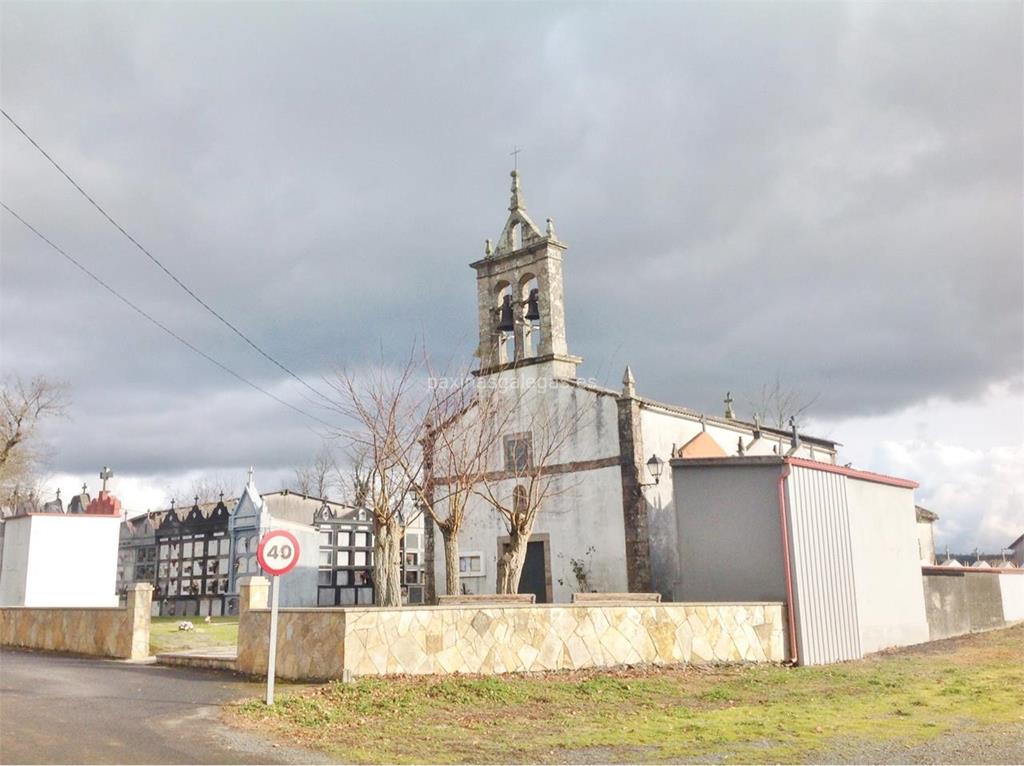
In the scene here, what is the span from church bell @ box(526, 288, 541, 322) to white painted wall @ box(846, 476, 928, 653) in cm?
979

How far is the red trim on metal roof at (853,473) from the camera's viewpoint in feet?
62.3

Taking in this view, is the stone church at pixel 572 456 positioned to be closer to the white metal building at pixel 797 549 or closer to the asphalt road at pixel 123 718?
the white metal building at pixel 797 549

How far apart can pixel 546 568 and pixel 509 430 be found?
4.14 m

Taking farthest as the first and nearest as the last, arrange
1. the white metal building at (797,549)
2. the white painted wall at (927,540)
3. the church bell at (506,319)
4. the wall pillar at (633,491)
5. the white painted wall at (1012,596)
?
the white painted wall at (927,540) → the white painted wall at (1012,596) → the church bell at (506,319) → the wall pillar at (633,491) → the white metal building at (797,549)

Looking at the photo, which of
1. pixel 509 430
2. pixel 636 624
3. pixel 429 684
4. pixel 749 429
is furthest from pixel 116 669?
pixel 749 429

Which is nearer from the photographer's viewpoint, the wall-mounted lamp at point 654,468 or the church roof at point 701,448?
the wall-mounted lamp at point 654,468

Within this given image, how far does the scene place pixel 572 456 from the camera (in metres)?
25.2

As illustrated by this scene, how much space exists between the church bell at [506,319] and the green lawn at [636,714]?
42.6ft

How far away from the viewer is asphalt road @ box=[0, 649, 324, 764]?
27.1 feet

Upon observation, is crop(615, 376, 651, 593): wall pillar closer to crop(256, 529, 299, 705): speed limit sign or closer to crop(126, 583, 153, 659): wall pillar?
crop(126, 583, 153, 659): wall pillar

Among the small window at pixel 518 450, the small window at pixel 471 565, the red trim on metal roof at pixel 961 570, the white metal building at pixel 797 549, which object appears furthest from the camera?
the small window at pixel 471 565

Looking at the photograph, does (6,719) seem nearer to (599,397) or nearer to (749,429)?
(599,397)

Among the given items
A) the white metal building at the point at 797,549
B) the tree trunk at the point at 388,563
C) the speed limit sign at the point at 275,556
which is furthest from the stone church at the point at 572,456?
the speed limit sign at the point at 275,556

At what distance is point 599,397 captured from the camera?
2498 cm
